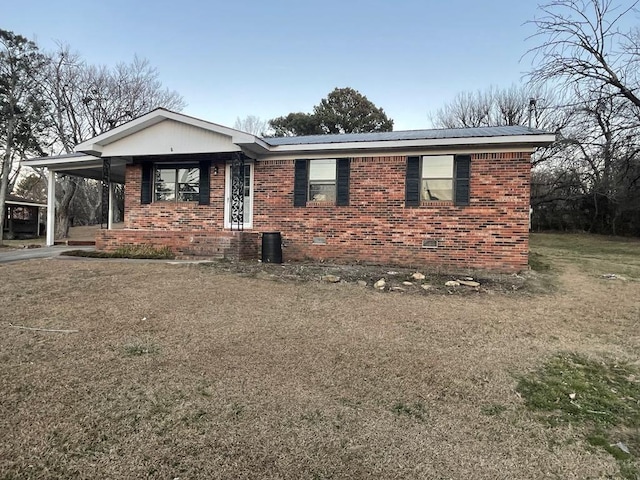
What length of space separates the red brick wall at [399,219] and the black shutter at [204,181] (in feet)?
4.79

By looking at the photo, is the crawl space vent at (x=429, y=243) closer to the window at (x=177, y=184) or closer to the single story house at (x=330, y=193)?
the single story house at (x=330, y=193)

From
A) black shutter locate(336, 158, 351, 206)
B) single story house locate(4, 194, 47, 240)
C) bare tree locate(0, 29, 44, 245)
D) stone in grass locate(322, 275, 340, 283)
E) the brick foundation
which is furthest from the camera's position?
single story house locate(4, 194, 47, 240)

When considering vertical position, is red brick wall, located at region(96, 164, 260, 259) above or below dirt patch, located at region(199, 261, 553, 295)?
above

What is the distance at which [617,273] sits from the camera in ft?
30.8

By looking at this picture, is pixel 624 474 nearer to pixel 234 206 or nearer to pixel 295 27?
pixel 234 206

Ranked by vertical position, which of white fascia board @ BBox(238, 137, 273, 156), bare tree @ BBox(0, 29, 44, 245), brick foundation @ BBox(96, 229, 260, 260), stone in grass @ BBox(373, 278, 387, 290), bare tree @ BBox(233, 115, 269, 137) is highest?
bare tree @ BBox(233, 115, 269, 137)

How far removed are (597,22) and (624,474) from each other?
17999mm

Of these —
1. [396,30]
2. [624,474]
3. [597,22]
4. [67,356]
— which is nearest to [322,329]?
[67,356]

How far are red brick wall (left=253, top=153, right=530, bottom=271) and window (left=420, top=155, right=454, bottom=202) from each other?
0.85 ft

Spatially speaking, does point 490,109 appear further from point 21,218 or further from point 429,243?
point 21,218

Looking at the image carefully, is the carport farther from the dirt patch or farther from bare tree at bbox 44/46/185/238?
bare tree at bbox 44/46/185/238

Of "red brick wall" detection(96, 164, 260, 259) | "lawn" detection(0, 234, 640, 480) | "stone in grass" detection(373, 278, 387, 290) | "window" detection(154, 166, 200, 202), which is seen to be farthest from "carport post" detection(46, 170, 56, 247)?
"stone in grass" detection(373, 278, 387, 290)

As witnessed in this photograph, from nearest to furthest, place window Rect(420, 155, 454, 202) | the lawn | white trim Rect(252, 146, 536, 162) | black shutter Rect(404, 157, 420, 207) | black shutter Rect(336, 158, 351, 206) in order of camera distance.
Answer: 1. the lawn
2. white trim Rect(252, 146, 536, 162)
3. window Rect(420, 155, 454, 202)
4. black shutter Rect(404, 157, 420, 207)
5. black shutter Rect(336, 158, 351, 206)

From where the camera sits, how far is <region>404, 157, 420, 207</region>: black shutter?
9383 mm
